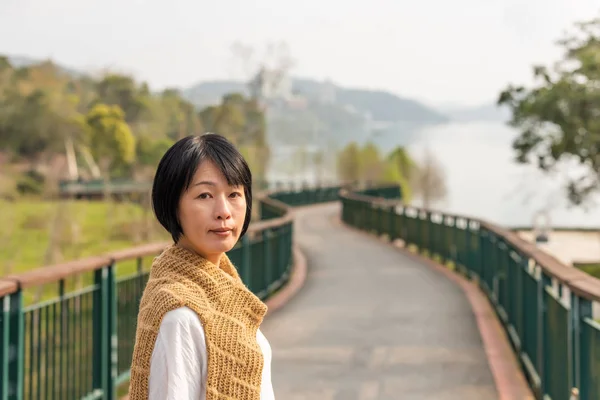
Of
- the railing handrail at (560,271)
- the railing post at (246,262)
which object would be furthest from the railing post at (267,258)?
the railing handrail at (560,271)

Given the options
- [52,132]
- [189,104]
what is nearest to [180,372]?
[52,132]

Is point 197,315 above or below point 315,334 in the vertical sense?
above

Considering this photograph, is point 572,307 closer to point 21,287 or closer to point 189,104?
point 21,287

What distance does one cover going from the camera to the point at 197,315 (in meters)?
2.09

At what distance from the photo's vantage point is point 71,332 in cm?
588

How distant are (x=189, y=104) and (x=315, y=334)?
3983 inches

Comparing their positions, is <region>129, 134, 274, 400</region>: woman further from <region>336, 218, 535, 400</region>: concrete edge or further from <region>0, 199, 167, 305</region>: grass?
<region>0, 199, 167, 305</region>: grass

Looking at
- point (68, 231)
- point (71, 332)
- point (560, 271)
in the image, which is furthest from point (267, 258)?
point (68, 231)

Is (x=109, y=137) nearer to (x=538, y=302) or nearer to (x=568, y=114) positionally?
(x=568, y=114)

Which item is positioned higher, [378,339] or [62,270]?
→ [62,270]

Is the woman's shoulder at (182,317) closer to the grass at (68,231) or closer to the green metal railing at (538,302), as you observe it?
the green metal railing at (538,302)

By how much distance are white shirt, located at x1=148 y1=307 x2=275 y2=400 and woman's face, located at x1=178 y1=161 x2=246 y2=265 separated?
0.71 ft

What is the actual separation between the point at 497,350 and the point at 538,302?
2.21 meters

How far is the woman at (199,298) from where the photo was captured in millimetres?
2062
